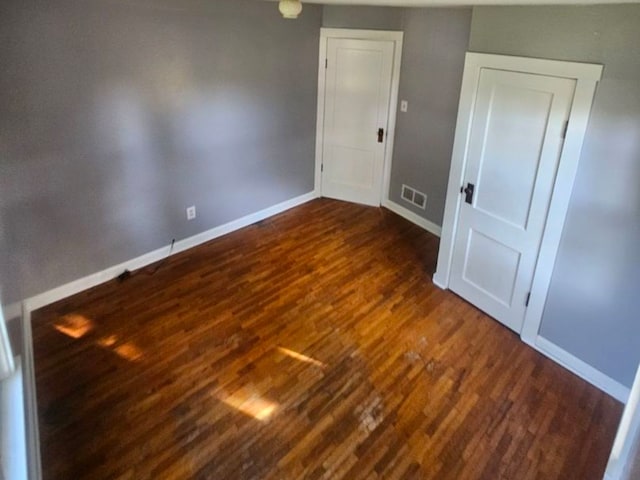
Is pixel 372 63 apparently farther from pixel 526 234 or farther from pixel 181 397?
pixel 181 397

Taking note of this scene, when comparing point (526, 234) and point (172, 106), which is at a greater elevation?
point (172, 106)

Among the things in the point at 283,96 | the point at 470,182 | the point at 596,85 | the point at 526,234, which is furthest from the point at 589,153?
the point at 283,96

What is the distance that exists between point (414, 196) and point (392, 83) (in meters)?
1.20

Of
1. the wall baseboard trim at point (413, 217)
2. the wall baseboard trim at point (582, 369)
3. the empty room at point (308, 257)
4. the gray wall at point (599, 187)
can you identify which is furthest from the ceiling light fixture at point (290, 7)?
the wall baseboard trim at point (413, 217)

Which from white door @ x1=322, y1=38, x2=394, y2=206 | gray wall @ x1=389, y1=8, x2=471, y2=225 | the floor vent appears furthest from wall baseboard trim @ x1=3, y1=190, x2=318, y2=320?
gray wall @ x1=389, y1=8, x2=471, y2=225

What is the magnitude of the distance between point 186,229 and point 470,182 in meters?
2.58


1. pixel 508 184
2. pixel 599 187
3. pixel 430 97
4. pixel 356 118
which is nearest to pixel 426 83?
pixel 430 97

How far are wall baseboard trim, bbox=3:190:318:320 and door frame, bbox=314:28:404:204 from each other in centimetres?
67

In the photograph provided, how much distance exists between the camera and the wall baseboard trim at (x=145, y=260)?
3.31 meters

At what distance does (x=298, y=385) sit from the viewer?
2740 millimetres

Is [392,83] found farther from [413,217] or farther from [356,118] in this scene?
[413,217]

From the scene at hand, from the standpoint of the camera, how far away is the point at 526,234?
2.99 metres

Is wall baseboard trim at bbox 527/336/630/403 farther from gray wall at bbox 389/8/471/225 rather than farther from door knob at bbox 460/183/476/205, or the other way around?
gray wall at bbox 389/8/471/225

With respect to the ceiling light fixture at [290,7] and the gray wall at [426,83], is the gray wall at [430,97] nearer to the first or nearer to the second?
the gray wall at [426,83]
